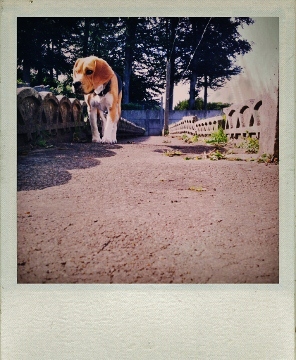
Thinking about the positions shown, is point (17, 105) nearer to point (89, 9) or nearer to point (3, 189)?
point (3, 189)

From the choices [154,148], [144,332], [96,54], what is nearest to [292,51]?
[154,148]

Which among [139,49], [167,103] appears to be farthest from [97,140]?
[139,49]

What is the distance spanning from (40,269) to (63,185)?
1.66ft

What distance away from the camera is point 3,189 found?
6.57ft

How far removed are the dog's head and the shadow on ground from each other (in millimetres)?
380

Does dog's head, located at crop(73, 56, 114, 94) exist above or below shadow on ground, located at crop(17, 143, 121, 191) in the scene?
above

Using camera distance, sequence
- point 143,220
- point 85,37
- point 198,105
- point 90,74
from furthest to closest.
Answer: point 198,105 < point 90,74 < point 85,37 < point 143,220

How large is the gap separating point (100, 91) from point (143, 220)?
921mm

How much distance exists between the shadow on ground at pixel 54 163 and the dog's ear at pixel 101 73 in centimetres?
42

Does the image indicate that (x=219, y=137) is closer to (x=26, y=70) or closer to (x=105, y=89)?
(x=105, y=89)

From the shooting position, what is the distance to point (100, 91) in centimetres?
225

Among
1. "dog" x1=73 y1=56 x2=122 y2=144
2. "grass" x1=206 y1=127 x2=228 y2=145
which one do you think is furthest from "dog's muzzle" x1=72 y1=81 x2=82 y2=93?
"grass" x1=206 y1=127 x2=228 y2=145

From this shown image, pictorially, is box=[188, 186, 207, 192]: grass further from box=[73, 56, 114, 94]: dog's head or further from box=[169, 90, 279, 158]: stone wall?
box=[73, 56, 114, 94]: dog's head

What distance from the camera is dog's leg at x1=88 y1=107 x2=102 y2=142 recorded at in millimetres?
2250
